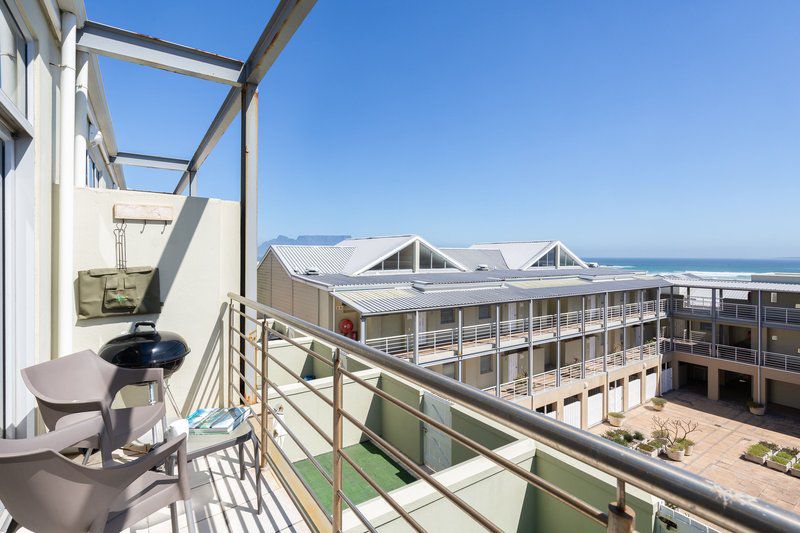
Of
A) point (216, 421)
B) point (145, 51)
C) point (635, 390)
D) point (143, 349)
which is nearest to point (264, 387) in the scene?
point (216, 421)

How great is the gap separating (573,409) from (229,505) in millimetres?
14917

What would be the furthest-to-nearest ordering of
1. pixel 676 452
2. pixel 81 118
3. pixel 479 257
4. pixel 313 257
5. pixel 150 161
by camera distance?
1. pixel 479 257
2. pixel 313 257
3. pixel 676 452
4. pixel 150 161
5. pixel 81 118

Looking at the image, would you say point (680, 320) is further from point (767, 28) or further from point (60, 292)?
point (60, 292)

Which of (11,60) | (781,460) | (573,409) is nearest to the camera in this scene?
(11,60)

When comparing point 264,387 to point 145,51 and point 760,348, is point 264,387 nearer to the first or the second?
point 145,51

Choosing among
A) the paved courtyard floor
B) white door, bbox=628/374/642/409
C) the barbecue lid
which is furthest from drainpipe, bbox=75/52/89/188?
white door, bbox=628/374/642/409

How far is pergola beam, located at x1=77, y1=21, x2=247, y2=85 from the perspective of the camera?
320cm

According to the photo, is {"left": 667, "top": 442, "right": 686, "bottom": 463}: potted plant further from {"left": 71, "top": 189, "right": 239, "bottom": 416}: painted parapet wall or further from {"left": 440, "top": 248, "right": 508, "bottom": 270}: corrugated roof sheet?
{"left": 71, "top": 189, "right": 239, "bottom": 416}: painted parapet wall

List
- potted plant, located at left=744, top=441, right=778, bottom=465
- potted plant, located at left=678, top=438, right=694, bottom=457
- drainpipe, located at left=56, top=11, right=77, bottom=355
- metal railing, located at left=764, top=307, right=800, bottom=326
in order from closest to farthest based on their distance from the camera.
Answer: drainpipe, located at left=56, top=11, right=77, bottom=355
potted plant, located at left=744, top=441, right=778, bottom=465
potted plant, located at left=678, top=438, right=694, bottom=457
metal railing, located at left=764, top=307, right=800, bottom=326

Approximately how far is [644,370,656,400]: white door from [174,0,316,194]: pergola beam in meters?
19.0

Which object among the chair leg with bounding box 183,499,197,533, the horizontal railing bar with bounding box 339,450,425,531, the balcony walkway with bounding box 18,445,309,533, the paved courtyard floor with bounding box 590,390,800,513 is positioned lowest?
the paved courtyard floor with bounding box 590,390,800,513

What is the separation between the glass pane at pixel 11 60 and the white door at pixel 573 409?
1597 centimetres

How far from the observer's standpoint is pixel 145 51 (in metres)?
3.24

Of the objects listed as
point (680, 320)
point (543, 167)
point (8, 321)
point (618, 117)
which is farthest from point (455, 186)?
point (8, 321)
